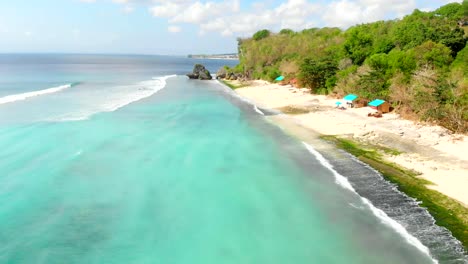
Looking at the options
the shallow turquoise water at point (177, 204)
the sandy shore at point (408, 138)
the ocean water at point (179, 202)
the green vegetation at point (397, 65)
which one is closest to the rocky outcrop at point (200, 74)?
the green vegetation at point (397, 65)

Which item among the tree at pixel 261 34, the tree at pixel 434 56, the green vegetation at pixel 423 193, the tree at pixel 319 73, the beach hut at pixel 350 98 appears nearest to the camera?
the green vegetation at pixel 423 193

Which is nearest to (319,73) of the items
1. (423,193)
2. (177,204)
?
(423,193)

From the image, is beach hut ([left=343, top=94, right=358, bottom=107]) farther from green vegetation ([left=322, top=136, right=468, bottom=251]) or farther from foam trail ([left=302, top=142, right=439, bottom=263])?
foam trail ([left=302, top=142, right=439, bottom=263])

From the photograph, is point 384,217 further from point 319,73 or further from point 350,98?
point 319,73

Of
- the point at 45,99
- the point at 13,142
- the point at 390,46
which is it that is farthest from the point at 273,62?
the point at 13,142

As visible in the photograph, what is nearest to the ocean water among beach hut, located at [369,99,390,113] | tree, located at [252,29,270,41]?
beach hut, located at [369,99,390,113]

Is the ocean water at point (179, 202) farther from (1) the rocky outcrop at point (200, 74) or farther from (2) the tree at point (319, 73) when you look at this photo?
(1) the rocky outcrop at point (200, 74)
